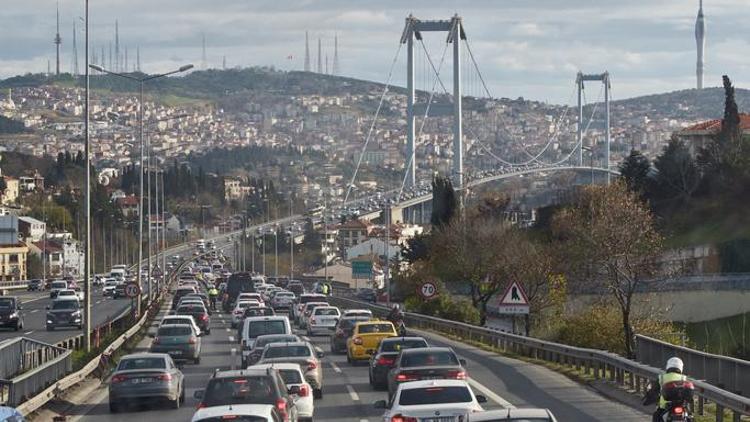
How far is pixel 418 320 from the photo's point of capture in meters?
62.6

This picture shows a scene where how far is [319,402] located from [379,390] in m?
2.67

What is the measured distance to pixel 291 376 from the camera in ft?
81.5

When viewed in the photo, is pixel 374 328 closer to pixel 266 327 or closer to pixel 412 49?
pixel 266 327

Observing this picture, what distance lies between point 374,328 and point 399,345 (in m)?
8.71

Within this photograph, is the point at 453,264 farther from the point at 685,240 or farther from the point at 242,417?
the point at 242,417

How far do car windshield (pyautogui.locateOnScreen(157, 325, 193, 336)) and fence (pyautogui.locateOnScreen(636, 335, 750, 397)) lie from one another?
13998mm

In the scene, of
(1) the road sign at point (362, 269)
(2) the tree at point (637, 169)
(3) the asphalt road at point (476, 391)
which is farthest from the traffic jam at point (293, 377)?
(2) the tree at point (637, 169)

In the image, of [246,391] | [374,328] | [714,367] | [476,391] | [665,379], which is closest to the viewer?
[665,379]

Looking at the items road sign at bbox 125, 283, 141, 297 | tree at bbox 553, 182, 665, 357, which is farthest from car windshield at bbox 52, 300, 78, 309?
tree at bbox 553, 182, 665, 357

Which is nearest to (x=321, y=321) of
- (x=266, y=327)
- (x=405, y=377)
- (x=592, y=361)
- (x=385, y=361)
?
(x=266, y=327)

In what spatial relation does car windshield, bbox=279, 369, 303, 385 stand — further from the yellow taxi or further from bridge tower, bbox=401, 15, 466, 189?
bridge tower, bbox=401, 15, 466, 189

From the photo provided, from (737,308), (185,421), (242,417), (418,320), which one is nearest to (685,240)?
(737,308)

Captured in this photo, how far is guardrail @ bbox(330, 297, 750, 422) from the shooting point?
2234 cm

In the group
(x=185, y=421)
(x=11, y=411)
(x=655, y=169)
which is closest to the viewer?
(x=11, y=411)
